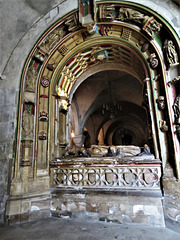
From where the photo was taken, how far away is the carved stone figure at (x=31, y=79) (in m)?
4.73

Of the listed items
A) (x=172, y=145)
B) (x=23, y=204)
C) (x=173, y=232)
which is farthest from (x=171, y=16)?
(x=23, y=204)

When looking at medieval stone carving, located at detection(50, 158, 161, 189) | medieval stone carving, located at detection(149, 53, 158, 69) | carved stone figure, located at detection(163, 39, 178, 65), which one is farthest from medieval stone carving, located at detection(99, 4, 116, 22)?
medieval stone carving, located at detection(50, 158, 161, 189)

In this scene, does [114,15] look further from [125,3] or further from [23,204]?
[23,204]

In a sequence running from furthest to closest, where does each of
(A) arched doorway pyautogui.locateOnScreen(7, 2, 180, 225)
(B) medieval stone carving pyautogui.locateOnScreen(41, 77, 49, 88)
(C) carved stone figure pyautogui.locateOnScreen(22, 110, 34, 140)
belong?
(B) medieval stone carving pyautogui.locateOnScreen(41, 77, 49, 88) < (C) carved stone figure pyautogui.locateOnScreen(22, 110, 34, 140) < (A) arched doorway pyautogui.locateOnScreen(7, 2, 180, 225)

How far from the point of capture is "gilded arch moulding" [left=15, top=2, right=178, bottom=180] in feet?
14.0

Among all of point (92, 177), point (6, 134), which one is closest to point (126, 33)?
point (92, 177)

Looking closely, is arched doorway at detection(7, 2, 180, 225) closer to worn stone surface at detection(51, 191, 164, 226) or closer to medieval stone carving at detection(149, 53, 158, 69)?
medieval stone carving at detection(149, 53, 158, 69)

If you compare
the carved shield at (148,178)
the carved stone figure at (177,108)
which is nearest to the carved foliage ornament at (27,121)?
the carved shield at (148,178)

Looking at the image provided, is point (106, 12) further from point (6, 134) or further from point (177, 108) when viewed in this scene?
point (6, 134)

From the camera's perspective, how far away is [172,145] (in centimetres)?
368

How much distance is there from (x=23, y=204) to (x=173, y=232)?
126 inches

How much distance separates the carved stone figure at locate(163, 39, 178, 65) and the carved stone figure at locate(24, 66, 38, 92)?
3564 mm

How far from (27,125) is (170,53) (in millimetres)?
3927

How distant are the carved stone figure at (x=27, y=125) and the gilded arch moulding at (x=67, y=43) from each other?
3.2 inches
